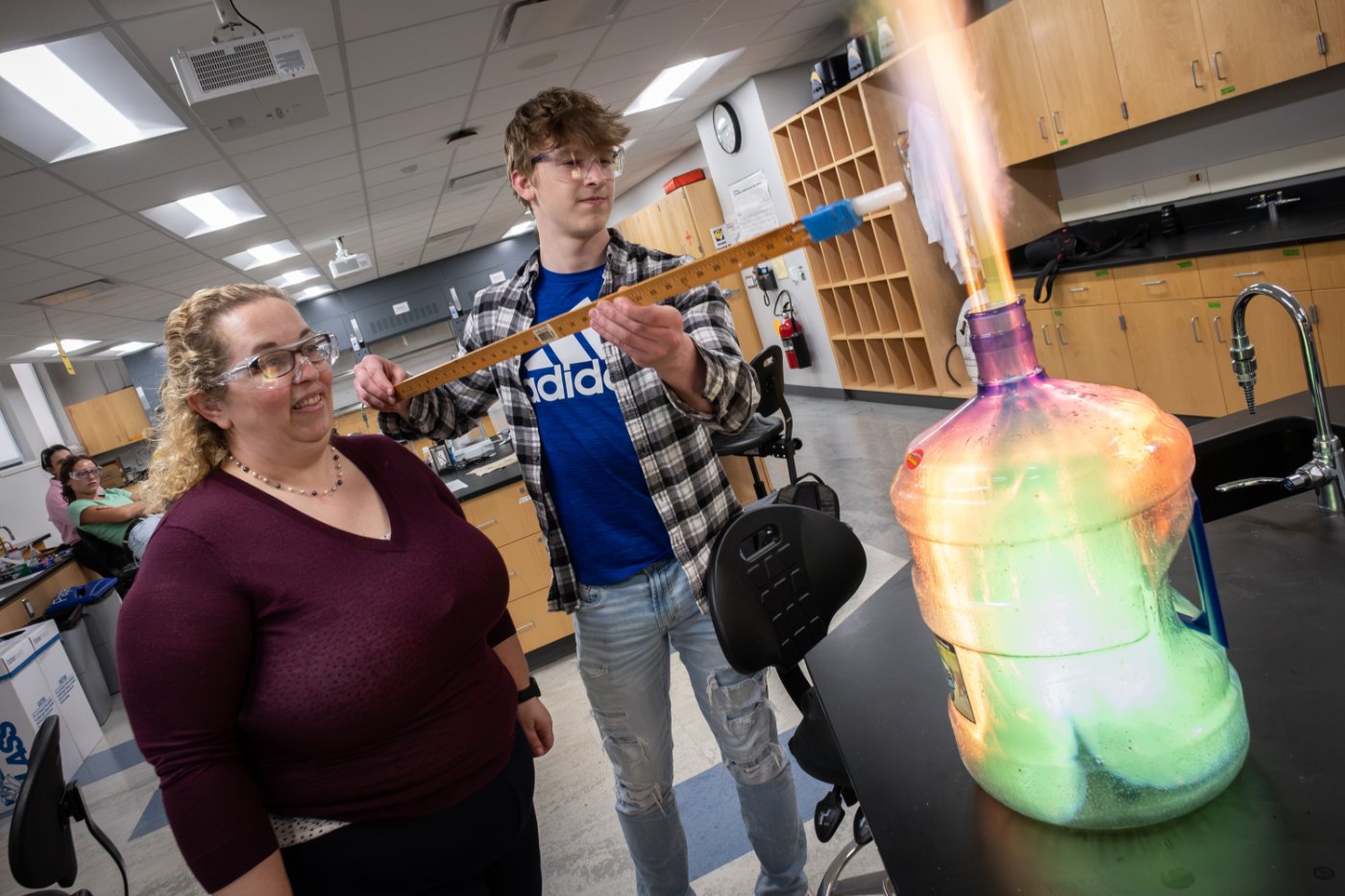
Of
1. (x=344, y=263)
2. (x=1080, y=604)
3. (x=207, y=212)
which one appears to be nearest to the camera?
(x=1080, y=604)

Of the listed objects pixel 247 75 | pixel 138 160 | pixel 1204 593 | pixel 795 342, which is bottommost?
pixel 795 342

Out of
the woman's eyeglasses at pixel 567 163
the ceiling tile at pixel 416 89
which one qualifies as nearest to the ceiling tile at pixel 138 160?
the ceiling tile at pixel 416 89

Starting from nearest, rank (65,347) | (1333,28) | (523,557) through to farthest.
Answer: (1333,28) → (523,557) → (65,347)

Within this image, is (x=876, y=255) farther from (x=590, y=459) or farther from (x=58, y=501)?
(x=58, y=501)

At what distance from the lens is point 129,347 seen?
40.4ft

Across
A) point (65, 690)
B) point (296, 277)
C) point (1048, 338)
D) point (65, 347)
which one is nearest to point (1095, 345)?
point (1048, 338)

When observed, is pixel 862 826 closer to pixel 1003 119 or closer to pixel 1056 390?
pixel 1056 390

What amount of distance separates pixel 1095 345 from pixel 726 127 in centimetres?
456

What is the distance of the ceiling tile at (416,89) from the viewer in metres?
4.45

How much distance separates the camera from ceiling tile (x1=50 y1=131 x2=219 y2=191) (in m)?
4.09

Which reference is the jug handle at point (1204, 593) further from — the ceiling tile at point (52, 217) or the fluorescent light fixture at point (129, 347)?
the fluorescent light fixture at point (129, 347)

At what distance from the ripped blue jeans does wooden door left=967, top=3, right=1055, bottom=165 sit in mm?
4410

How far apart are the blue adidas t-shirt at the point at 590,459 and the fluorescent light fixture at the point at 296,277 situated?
926 cm

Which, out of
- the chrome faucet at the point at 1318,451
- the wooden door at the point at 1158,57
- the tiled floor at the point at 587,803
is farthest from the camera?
the wooden door at the point at 1158,57
